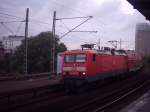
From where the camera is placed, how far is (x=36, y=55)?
185 ft

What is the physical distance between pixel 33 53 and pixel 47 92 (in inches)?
1342

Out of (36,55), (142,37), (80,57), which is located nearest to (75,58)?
(80,57)

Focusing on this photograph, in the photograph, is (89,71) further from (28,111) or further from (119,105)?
(28,111)

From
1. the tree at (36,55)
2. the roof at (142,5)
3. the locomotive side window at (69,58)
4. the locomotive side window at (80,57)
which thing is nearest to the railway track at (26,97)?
the locomotive side window at (69,58)

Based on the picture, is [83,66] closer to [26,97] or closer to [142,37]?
[26,97]

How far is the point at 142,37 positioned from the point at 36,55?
106333 mm

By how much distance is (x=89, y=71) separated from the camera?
23703 mm

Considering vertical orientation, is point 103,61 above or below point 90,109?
above

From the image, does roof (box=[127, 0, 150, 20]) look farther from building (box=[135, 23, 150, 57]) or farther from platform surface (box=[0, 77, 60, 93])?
building (box=[135, 23, 150, 57])

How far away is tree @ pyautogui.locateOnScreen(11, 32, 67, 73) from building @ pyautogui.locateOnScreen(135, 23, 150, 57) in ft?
278

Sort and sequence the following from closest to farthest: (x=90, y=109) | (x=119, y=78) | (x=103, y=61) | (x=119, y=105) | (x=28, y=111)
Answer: (x=28, y=111) < (x=90, y=109) < (x=119, y=105) < (x=103, y=61) < (x=119, y=78)

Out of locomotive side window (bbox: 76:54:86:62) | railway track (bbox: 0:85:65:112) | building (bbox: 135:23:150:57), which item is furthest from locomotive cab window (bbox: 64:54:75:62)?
building (bbox: 135:23:150:57)

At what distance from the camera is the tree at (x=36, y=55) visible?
177 ft

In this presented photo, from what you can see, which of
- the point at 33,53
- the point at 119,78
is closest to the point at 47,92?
the point at 119,78
